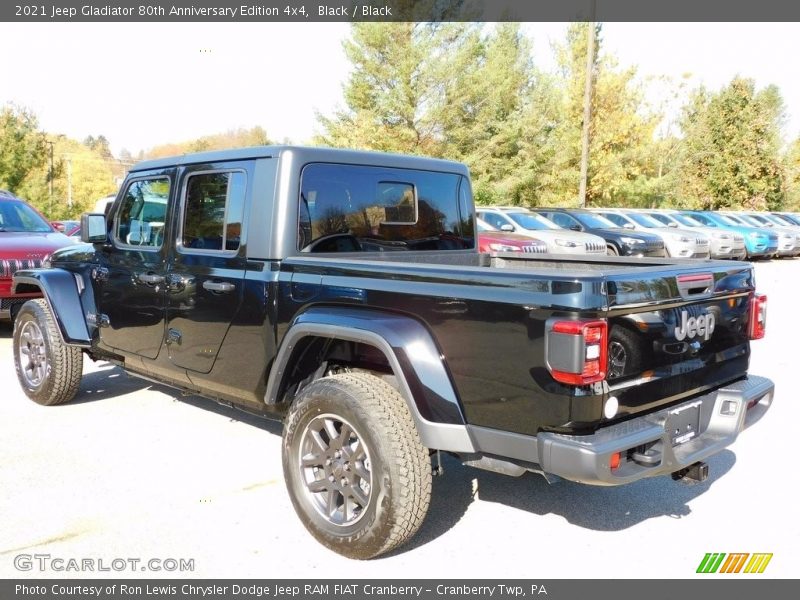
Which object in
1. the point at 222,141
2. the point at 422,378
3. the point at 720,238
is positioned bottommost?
the point at 422,378

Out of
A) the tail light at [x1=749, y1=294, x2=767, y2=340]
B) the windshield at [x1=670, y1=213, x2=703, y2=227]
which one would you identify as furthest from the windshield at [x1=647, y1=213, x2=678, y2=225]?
the tail light at [x1=749, y1=294, x2=767, y2=340]

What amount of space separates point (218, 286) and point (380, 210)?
1060 millimetres

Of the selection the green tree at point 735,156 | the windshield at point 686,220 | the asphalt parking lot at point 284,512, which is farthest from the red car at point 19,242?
the green tree at point 735,156

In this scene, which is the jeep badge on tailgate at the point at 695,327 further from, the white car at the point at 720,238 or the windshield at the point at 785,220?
the windshield at the point at 785,220

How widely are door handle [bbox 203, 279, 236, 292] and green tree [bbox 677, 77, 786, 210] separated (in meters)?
35.6

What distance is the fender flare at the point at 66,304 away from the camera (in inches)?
215

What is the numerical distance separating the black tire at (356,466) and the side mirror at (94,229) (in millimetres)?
2473

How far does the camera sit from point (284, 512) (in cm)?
399

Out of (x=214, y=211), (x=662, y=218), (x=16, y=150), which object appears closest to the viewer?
(x=214, y=211)

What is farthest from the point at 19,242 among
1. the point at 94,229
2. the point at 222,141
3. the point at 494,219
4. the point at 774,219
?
the point at 222,141

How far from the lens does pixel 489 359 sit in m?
3.02

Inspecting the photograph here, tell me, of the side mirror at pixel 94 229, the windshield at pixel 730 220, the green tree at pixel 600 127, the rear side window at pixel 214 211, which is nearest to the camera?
the rear side window at pixel 214 211

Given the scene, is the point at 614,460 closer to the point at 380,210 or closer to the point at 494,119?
the point at 380,210

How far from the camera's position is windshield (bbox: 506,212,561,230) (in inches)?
658
